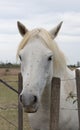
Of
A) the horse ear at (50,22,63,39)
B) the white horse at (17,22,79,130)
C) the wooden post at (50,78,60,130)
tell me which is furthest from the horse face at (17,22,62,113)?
the horse ear at (50,22,63,39)

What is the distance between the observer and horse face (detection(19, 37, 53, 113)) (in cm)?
421

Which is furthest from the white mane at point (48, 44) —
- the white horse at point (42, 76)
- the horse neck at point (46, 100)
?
the horse neck at point (46, 100)

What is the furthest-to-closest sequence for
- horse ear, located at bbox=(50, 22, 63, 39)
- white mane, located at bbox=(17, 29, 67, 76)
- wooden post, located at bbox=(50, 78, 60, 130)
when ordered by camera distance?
horse ear, located at bbox=(50, 22, 63, 39), white mane, located at bbox=(17, 29, 67, 76), wooden post, located at bbox=(50, 78, 60, 130)

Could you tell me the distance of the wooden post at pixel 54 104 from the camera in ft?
15.1

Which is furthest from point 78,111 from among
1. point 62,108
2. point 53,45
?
point 53,45

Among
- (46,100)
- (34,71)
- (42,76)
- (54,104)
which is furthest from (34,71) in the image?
(46,100)

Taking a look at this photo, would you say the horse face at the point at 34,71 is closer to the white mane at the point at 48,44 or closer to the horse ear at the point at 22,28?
the white mane at the point at 48,44

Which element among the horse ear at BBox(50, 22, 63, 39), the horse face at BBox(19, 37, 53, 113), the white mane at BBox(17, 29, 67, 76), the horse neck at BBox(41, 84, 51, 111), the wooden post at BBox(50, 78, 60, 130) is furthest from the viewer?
the horse ear at BBox(50, 22, 63, 39)

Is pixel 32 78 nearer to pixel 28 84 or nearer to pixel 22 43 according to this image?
pixel 28 84

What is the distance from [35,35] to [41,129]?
1.29 metres

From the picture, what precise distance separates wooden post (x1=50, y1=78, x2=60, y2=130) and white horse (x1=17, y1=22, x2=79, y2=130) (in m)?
0.12

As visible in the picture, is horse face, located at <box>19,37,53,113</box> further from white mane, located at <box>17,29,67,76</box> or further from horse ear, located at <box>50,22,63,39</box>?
horse ear, located at <box>50,22,63,39</box>

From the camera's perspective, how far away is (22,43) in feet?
16.0

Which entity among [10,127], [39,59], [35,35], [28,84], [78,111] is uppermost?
[35,35]
